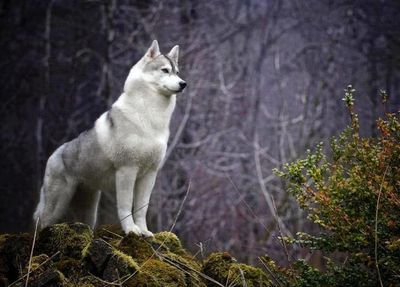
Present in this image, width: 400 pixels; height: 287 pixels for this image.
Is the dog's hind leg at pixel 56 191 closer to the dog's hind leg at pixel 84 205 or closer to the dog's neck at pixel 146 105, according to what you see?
the dog's hind leg at pixel 84 205

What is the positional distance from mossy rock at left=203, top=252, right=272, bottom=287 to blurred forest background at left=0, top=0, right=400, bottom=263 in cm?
501

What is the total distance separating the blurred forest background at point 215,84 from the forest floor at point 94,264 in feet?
16.5

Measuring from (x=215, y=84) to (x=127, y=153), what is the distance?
5.65 metres

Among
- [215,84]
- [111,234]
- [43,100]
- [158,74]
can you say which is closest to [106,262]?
[111,234]

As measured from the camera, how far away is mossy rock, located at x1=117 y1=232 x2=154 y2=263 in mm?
3047

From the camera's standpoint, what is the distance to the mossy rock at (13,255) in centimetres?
289

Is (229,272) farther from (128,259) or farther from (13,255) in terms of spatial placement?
(13,255)

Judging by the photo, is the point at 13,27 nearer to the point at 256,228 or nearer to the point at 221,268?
the point at 256,228

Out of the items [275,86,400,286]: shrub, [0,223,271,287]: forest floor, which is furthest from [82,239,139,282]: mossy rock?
[275,86,400,286]: shrub

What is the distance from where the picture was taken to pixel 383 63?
8.66m

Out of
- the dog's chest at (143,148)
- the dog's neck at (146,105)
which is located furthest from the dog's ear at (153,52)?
the dog's chest at (143,148)

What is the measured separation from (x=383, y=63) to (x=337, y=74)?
27.9 inches

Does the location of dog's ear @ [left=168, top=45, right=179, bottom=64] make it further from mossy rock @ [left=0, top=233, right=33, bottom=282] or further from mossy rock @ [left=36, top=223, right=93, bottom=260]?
mossy rock @ [left=0, top=233, right=33, bottom=282]

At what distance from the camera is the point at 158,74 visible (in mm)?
3523
